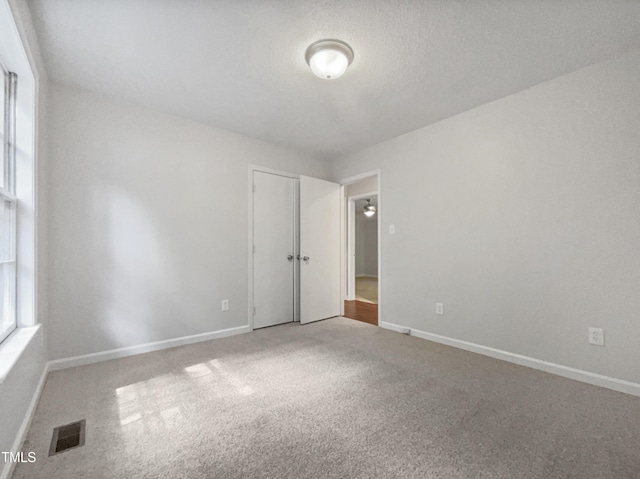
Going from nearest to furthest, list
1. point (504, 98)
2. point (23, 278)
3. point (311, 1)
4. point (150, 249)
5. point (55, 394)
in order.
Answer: point (311, 1), point (23, 278), point (55, 394), point (504, 98), point (150, 249)

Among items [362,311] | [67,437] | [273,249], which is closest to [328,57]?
[273,249]

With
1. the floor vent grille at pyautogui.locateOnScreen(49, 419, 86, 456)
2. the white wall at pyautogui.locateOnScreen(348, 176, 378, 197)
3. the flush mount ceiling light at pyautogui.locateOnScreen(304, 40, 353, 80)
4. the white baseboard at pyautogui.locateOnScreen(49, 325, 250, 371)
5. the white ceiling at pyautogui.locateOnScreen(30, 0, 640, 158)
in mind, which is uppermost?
the white ceiling at pyautogui.locateOnScreen(30, 0, 640, 158)

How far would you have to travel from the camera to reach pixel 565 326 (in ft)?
7.62

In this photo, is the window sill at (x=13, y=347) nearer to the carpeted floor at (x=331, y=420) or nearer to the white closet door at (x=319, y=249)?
the carpeted floor at (x=331, y=420)

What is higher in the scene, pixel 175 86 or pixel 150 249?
pixel 175 86

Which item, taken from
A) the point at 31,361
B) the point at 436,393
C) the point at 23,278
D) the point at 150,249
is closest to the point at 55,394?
the point at 31,361

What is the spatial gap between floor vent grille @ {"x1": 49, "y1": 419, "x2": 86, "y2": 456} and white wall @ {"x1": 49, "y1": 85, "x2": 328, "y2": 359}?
42.6 inches

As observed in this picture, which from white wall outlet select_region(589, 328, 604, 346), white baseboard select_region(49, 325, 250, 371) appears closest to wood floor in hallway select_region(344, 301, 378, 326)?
white baseboard select_region(49, 325, 250, 371)

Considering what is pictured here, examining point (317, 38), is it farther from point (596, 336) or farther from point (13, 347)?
point (596, 336)

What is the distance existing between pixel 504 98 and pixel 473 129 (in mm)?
349

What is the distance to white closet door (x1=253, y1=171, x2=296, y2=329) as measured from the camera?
12.1 feet

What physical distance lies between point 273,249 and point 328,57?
2.44m

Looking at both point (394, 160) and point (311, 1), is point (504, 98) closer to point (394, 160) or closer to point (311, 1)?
point (394, 160)

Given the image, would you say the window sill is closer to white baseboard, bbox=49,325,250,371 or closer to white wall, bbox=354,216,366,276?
white baseboard, bbox=49,325,250,371
